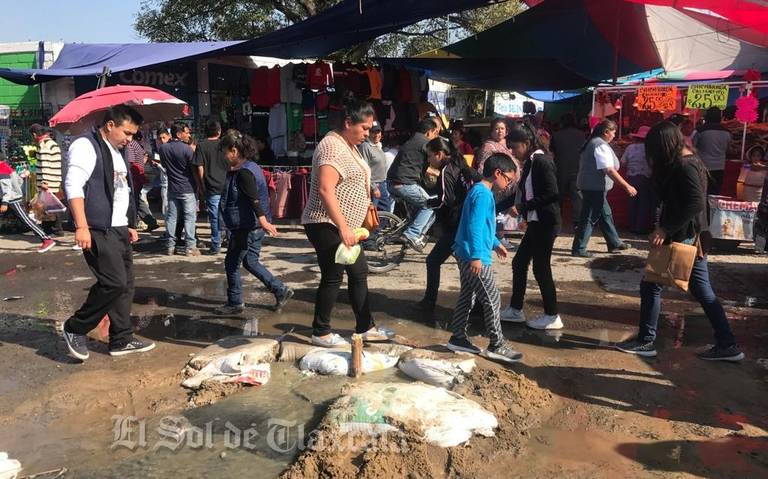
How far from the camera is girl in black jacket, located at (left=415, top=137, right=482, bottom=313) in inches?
237

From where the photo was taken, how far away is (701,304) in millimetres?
4891

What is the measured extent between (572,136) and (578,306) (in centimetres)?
433

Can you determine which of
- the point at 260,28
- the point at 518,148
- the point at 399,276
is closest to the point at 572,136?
the point at 399,276

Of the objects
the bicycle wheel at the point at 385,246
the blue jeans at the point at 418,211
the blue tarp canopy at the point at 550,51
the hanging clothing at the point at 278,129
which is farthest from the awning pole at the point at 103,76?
the blue jeans at the point at 418,211

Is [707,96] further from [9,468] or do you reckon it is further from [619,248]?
[9,468]

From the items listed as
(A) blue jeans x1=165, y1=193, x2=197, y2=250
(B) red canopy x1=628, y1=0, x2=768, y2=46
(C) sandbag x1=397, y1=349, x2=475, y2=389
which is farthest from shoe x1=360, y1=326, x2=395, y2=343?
(B) red canopy x1=628, y1=0, x2=768, y2=46

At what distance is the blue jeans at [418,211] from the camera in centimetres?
768

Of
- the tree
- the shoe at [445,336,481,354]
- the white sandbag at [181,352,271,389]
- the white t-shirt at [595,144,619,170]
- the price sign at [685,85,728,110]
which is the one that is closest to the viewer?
the white sandbag at [181,352,271,389]

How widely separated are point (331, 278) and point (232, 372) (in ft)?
3.33

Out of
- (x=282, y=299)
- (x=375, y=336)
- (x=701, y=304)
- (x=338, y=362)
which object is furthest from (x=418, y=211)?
(x=701, y=304)

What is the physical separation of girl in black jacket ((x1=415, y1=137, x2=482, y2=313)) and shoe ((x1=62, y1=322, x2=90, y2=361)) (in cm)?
299

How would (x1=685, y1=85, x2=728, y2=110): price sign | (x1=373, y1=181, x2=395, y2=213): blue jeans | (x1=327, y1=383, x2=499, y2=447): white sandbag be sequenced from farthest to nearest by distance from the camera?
(x1=685, y1=85, x2=728, y2=110): price sign, (x1=373, y1=181, x2=395, y2=213): blue jeans, (x1=327, y1=383, x2=499, y2=447): white sandbag

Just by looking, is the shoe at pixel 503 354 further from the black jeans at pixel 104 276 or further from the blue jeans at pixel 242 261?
the black jeans at pixel 104 276

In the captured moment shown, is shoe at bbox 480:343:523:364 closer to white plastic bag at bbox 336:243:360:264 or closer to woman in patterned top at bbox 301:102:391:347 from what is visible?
woman in patterned top at bbox 301:102:391:347
